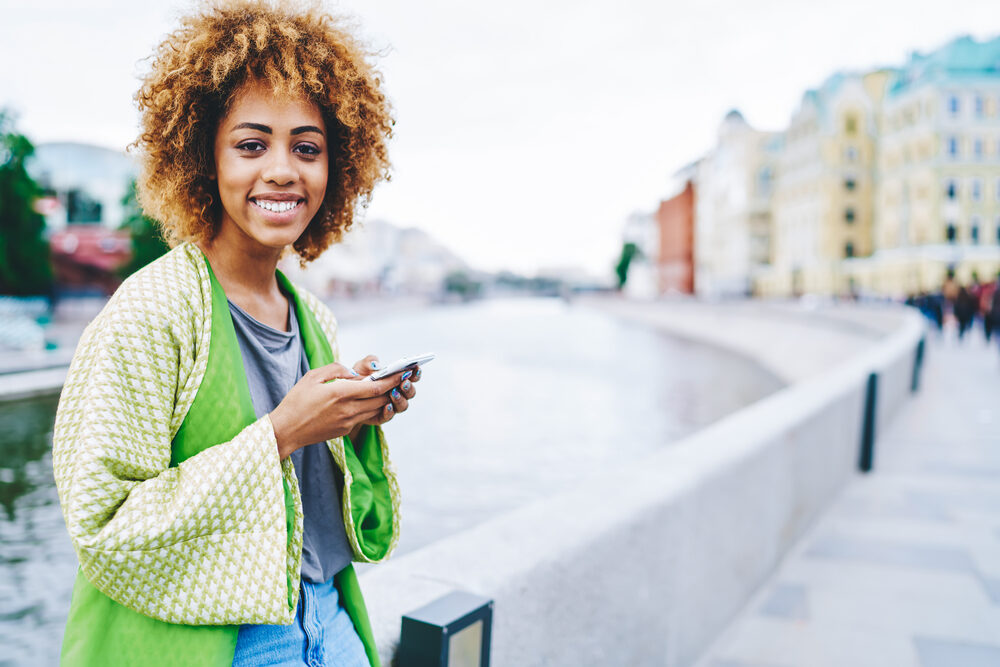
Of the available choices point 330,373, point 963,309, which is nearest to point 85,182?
point 963,309

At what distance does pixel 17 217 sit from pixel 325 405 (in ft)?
105

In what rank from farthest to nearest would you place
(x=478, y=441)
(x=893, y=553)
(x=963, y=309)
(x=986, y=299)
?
(x=986, y=299)
(x=963, y=309)
(x=478, y=441)
(x=893, y=553)

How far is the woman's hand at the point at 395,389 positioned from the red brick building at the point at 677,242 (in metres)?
104

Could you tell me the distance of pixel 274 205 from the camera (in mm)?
1629

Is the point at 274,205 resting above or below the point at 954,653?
above

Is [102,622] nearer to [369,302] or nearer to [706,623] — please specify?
[706,623]

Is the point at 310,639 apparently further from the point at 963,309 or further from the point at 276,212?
the point at 963,309

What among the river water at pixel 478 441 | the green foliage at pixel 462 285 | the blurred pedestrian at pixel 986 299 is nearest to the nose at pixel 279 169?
the river water at pixel 478 441

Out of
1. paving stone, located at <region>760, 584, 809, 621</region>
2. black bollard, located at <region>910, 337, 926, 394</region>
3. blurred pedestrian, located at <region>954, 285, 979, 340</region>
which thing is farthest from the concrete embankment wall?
blurred pedestrian, located at <region>954, 285, 979, 340</region>

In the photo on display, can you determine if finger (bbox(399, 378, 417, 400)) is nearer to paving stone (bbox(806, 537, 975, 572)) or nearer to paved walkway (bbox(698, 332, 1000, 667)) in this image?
paved walkway (bbox(698, 332, 1000, 667))

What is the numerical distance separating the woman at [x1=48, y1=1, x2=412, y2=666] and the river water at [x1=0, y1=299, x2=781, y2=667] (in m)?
2.48

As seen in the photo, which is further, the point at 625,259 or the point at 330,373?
the point at 625,259

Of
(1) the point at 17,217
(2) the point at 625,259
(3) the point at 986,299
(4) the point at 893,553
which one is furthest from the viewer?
(2) the point at 625,259

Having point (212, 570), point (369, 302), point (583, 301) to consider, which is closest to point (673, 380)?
point (212, 570)
